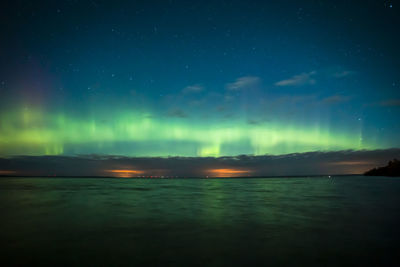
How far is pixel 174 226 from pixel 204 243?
12.9 ft

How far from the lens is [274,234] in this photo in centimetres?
1189

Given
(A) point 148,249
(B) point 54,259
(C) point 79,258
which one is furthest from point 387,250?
(B) point 54,259

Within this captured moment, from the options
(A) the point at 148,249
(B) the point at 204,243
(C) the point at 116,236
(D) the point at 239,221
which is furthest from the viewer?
(D) the point at 239,221

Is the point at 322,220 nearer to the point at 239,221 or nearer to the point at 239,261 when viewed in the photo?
the point at 239,221

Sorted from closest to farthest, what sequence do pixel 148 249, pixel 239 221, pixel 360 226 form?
1. pixel 148 249
2. pixel 360 226
3. pixel 239 221

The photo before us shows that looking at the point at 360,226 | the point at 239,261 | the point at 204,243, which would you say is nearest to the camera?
the point at 239,261

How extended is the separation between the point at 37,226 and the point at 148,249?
8.29 m

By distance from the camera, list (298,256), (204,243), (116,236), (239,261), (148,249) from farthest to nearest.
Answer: (116,236)
(204,243)
(148,249)
(298,256)
(239,261)

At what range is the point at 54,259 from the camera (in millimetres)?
8227

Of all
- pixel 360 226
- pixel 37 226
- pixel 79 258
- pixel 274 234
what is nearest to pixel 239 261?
pixel 274 234

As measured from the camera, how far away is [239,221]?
1523 cm

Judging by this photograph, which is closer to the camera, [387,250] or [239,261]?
[239,261]

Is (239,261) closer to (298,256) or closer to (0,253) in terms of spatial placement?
(298,256)

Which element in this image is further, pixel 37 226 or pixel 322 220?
pixel 322 220
